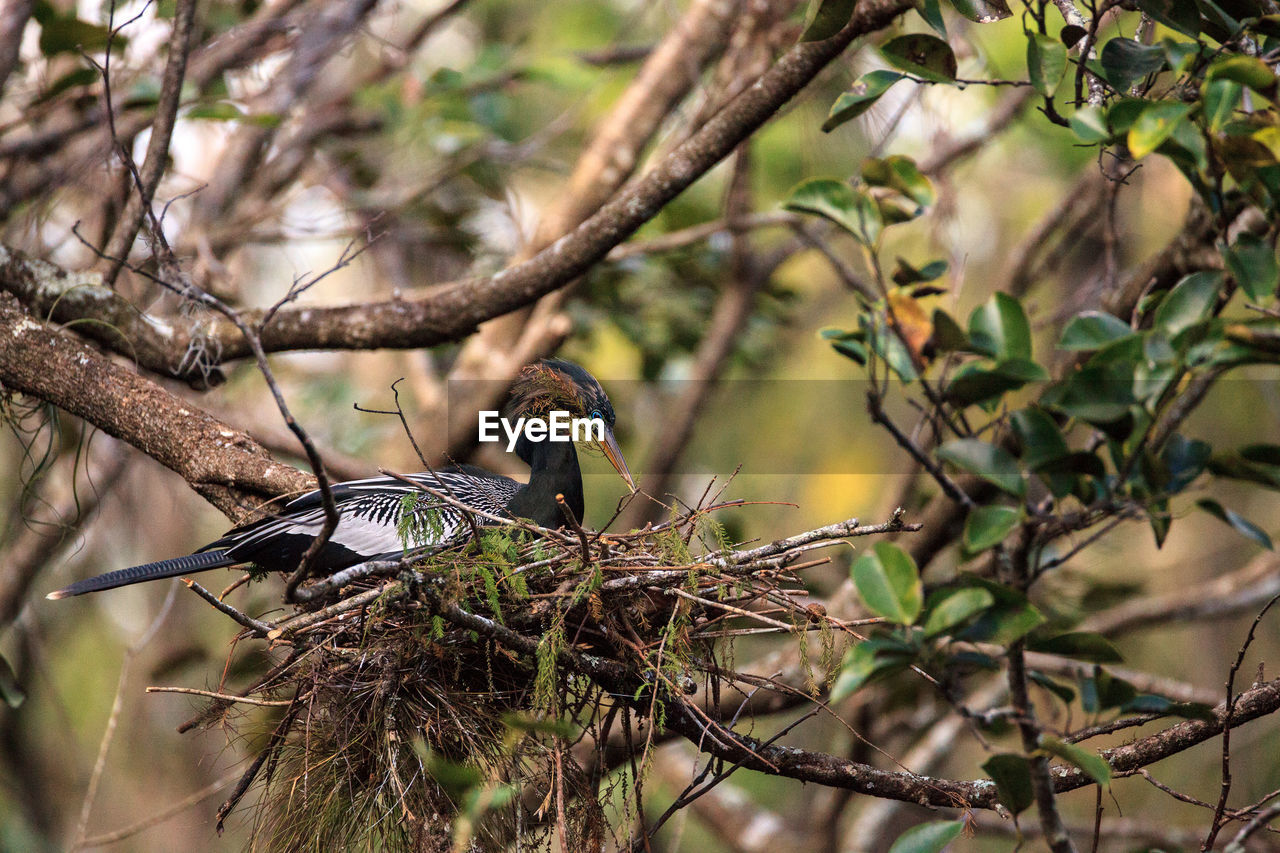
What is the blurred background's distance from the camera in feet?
16.2

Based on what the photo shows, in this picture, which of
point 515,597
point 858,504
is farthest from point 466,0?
point 858,504

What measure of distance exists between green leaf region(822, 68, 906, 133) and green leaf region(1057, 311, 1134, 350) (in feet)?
2.46

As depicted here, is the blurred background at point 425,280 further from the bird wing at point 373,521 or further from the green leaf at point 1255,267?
the green leaf at point 1255,267

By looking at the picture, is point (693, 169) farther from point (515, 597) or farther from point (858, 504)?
point (858, 504)

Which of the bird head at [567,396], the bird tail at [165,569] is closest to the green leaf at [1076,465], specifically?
the bird head at [567,396]

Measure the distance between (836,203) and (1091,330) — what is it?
18.7 inches

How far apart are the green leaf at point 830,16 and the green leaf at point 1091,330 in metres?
1.22

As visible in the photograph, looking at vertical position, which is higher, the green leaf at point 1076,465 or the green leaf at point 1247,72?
the green leaf at point 1247,72

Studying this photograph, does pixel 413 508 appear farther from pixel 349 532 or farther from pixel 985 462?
pixel 985 462

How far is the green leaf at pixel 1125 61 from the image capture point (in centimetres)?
208

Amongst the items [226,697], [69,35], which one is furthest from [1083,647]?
[69,35]

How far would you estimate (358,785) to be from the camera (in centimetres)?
267

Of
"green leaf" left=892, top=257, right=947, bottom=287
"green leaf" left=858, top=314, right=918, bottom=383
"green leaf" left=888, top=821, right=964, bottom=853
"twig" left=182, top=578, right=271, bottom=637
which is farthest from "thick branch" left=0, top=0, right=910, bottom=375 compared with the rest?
"green leaf" left=888, top=821, right=964, bottom=853

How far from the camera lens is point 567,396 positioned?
134 inches
